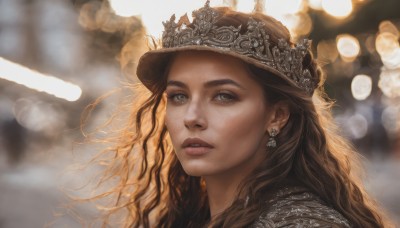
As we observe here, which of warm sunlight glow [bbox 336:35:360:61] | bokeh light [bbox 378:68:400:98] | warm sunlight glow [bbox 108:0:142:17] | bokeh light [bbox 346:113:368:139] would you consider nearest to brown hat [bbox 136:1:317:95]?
warm sunlight glow [bbox 108:0:142:17]

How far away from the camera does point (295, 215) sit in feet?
11.4

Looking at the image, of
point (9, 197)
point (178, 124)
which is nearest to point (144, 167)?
point (178, 124)

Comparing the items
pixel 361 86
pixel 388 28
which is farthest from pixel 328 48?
pixel 361 86

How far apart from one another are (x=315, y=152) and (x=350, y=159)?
441mm

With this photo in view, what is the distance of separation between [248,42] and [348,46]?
13.3m

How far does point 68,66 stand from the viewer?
695 inches

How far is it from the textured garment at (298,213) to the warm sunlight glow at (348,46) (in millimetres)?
11233

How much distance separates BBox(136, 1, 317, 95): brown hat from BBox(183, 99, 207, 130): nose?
0.25 metres

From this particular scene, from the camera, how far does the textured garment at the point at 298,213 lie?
3.42 meters

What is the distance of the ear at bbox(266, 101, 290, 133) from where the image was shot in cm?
394

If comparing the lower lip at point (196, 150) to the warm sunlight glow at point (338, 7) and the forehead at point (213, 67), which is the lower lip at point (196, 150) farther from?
the warm sunlight glow at point (338, 7)

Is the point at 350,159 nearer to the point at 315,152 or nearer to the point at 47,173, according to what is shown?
the point at 315,152

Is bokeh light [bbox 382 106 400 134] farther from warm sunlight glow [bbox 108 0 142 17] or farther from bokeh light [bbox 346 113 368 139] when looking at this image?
warm sunlight glow [bbox 108 0 142 17]

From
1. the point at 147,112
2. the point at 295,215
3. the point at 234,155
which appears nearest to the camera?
the point at 295,215
